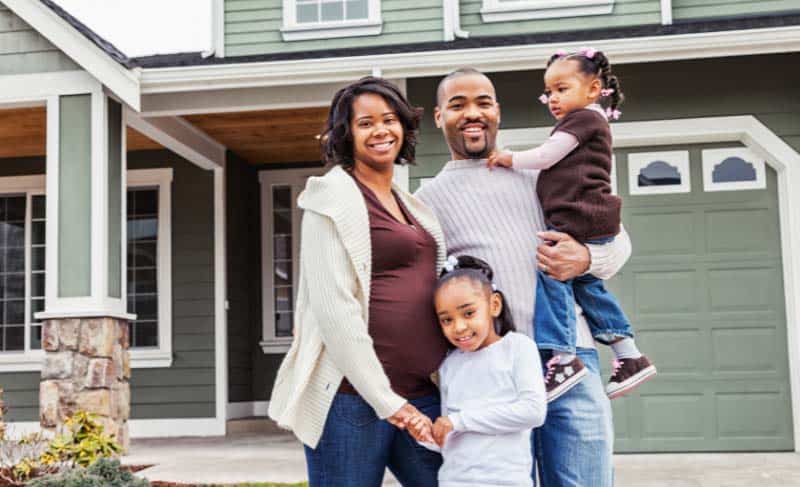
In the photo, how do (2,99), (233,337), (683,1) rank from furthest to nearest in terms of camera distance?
(233,337), (683,1), (2,99)

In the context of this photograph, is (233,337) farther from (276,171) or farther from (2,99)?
(2,99)

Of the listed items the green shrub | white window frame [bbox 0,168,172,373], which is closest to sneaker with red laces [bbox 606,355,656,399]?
the green shrub

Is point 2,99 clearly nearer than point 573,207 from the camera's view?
No

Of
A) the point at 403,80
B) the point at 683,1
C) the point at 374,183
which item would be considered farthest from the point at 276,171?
the point at 374,183

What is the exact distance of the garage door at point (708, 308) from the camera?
6926mm

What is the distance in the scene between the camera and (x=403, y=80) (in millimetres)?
7492

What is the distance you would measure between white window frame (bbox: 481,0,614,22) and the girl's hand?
6229 millimetres

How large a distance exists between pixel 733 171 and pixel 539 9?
6.89 feet

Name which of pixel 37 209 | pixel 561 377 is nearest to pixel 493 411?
pixel 561 377

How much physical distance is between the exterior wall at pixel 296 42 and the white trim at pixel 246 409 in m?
3.71

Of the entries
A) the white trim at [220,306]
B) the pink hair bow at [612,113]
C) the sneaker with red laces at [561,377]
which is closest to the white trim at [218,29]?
the white trim at [220,306]

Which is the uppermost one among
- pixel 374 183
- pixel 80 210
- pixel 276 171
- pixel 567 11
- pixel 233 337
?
pixel 567 11

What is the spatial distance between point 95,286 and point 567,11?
14.3ft

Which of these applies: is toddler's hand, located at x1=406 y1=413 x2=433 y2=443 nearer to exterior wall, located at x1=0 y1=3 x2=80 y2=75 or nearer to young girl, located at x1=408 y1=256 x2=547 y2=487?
young girl, located at x1=408 y1=256 x2=547 y2=487
